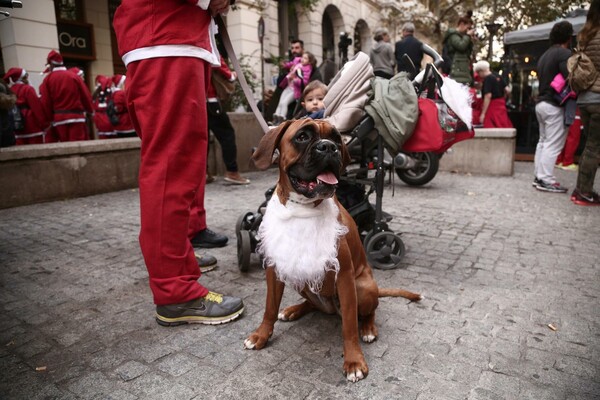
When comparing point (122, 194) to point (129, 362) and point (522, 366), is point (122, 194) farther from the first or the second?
point (522, 366)

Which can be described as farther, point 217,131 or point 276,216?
point 217,131

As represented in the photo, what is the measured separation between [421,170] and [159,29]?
539 centimetres

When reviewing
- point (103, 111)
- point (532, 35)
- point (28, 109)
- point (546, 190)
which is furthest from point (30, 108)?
point (532, 35)

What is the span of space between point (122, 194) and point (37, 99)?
130 inches

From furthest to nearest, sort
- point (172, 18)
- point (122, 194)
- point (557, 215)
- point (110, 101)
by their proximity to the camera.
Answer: point (110, 101) < point (122, 194) < point (557, 215) < point (172, 18)

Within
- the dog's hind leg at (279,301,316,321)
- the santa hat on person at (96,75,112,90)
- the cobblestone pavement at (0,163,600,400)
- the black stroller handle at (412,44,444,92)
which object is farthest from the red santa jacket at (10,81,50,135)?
the dog's hind leg at (279,301,316,321)

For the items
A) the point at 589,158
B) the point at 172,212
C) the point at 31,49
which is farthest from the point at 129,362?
the point at 31,49

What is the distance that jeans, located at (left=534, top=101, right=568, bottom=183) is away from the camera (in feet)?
21.4

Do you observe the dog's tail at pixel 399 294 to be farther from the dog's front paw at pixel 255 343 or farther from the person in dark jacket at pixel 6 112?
the person in dark jacket at pixel 6 112

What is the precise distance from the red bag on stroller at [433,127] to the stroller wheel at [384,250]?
74cm

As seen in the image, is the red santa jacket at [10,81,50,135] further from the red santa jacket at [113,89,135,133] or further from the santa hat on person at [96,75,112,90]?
the santa hat on person at [96,75,112,90]

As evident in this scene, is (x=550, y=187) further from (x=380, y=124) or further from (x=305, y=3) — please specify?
(x=305, y=3)

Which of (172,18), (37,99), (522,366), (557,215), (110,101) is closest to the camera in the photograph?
(522,366)

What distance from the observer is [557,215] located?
5336 millimetres
